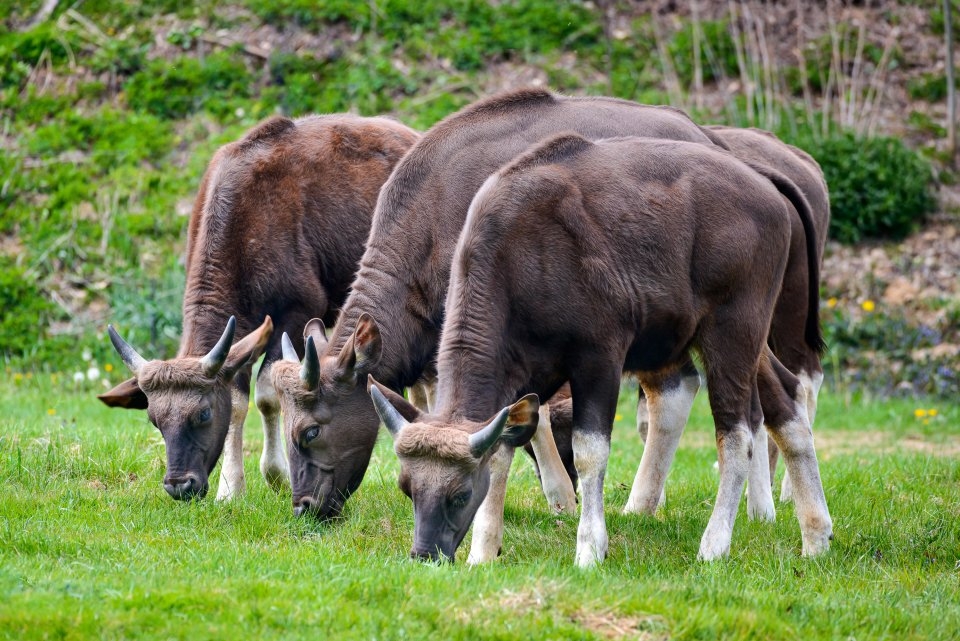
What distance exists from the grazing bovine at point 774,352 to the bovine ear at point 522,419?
2110 mm

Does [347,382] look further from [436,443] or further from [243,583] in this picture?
[243,583]

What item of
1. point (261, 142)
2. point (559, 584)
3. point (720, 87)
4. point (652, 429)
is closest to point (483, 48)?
point (720, 87)

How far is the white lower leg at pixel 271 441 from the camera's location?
9.32 m

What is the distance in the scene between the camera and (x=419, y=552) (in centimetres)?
670

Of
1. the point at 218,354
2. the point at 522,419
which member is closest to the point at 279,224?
the point at 218,354

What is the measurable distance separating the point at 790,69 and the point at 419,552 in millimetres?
13218

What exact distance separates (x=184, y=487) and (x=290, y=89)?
34.2ft

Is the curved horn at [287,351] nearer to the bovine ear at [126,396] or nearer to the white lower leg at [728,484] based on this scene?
the bovine ear at [126,396]

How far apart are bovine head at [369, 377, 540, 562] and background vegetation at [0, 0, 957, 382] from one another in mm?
9045

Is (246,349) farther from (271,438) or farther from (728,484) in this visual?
(728,484)

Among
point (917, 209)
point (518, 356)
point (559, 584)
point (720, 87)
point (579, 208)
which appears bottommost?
point (917, 209)

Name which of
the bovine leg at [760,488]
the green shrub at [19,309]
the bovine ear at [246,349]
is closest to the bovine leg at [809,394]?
the bovine leg at [760,488]

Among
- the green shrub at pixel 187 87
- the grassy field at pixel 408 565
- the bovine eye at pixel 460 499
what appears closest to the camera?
the grassy field at pixel 408 565

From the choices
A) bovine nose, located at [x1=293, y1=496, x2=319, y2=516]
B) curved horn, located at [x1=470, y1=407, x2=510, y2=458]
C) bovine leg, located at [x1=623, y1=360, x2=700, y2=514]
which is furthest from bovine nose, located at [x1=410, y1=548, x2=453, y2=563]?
bovine leg, located at [x1=623, y1=360, x2=700, y2=514]
